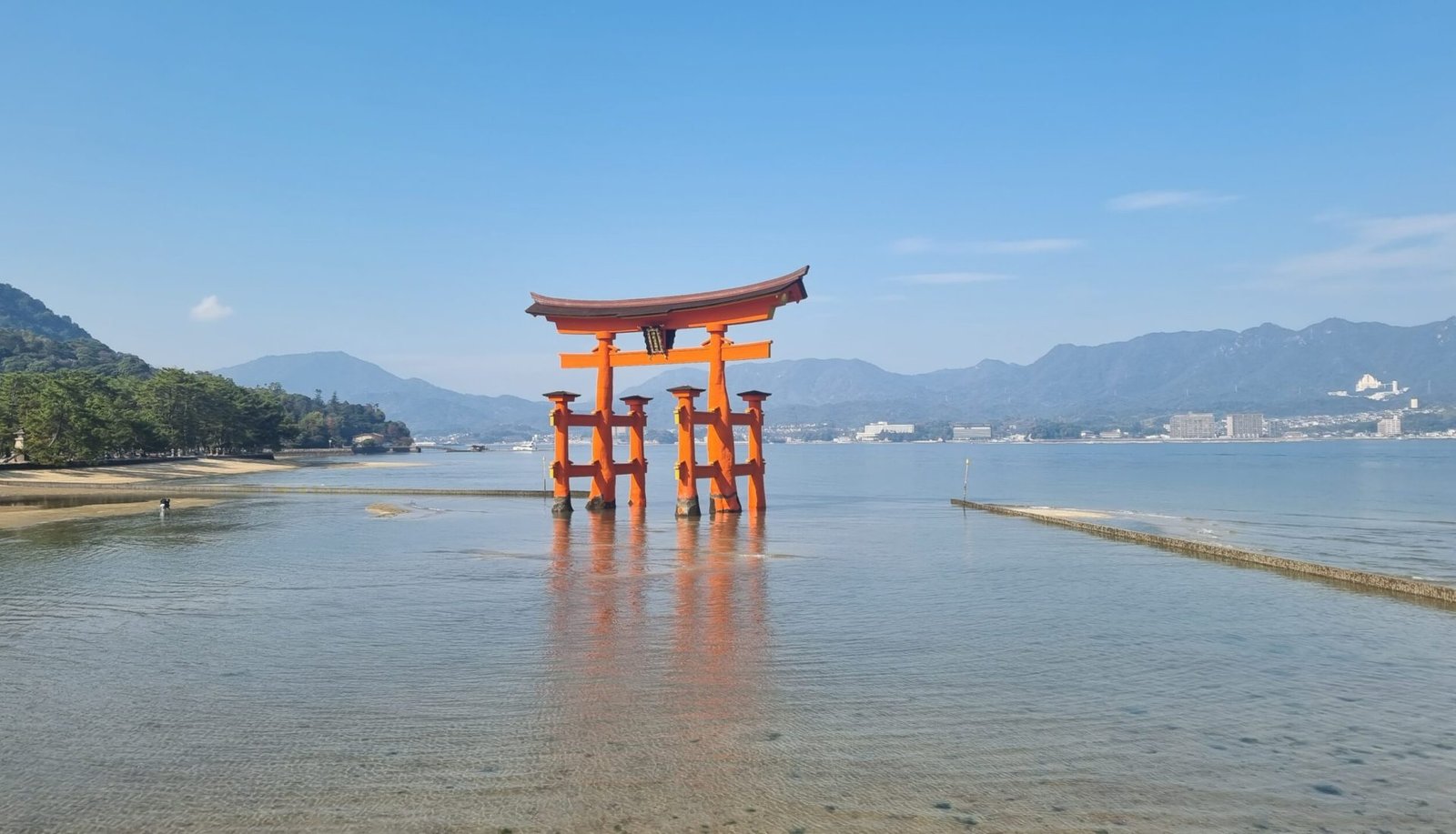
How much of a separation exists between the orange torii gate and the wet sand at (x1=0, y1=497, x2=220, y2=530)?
16505 millimetres

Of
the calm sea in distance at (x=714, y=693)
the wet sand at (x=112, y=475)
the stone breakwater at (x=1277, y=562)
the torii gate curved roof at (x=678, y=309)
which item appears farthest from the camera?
the wet sand at (x=112, y=475)

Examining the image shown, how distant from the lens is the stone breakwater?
54.2 feet

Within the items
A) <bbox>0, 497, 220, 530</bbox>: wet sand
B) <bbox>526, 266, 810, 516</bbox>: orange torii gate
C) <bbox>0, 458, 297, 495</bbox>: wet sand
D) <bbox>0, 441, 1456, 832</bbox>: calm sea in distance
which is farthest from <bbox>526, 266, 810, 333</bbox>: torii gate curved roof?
<bbox>0, 458, 297, 495</bbox>: wet sand

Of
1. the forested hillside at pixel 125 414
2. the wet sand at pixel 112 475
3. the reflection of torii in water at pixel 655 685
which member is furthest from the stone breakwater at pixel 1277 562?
the forested hillside at pixel 125 414

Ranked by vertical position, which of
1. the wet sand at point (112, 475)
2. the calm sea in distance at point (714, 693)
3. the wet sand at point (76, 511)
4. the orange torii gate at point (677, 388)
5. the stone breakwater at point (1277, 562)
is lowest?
the stone breakwater at point (1277, 562)

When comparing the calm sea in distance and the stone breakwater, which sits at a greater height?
the calm sea in distance

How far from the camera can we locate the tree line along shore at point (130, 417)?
2202 inches

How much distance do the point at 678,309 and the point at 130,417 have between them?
178 feet

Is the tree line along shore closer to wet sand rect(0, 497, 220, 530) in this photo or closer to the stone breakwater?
wet sand rect(0, 497, 220, 530)

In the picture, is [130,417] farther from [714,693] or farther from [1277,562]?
[1277,562]

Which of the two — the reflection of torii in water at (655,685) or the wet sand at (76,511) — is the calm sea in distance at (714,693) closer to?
the reflection of torii in water at (655,685)

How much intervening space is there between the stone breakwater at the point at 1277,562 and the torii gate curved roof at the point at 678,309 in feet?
37.4

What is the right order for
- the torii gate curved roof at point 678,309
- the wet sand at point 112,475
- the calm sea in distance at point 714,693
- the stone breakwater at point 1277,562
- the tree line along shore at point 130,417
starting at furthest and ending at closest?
the tree line along shore at point 130,417
the wet sand at point 112,475
the torii gate curved roof at point 678,309
the stone breakwater at point 1277,562
the calm sea in distance at point 714,693

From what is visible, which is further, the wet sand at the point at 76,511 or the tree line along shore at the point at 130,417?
the tree line along shore at the point at 130,417
